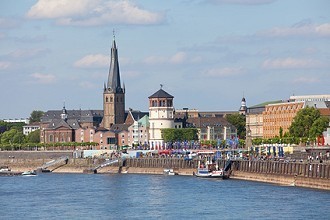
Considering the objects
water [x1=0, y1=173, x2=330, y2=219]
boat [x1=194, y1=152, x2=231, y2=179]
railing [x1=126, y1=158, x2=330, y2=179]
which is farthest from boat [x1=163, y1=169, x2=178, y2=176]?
water [x1=0, y1=173, x2=330, y2=219]

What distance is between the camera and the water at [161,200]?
10900 centimetres

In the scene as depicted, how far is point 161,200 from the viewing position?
12450 cm

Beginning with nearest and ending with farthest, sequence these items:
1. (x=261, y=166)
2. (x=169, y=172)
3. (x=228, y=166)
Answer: (x=261, y=166), (x=228, y=166), (x=169, y=172)

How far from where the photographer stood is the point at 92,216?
355ft

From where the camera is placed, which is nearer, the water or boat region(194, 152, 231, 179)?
the water

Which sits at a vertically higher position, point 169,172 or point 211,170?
point 211,170

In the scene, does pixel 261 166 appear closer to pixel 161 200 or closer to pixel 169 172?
pixel 169 172

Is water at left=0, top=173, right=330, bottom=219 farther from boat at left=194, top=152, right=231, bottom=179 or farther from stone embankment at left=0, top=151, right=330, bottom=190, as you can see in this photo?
boat at left=194, top=152, right=231, bottom=179

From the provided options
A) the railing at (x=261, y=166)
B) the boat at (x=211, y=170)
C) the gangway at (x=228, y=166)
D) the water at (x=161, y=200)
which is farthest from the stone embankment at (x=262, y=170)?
the water at (x=161, y=200)

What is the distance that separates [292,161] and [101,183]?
2380 cm

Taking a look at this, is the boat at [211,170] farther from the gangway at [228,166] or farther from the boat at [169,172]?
the boat at [169,172]

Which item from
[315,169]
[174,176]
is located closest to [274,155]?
[174,176]

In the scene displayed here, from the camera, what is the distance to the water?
4291 inches

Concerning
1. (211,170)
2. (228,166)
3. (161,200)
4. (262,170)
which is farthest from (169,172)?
(161,200)
